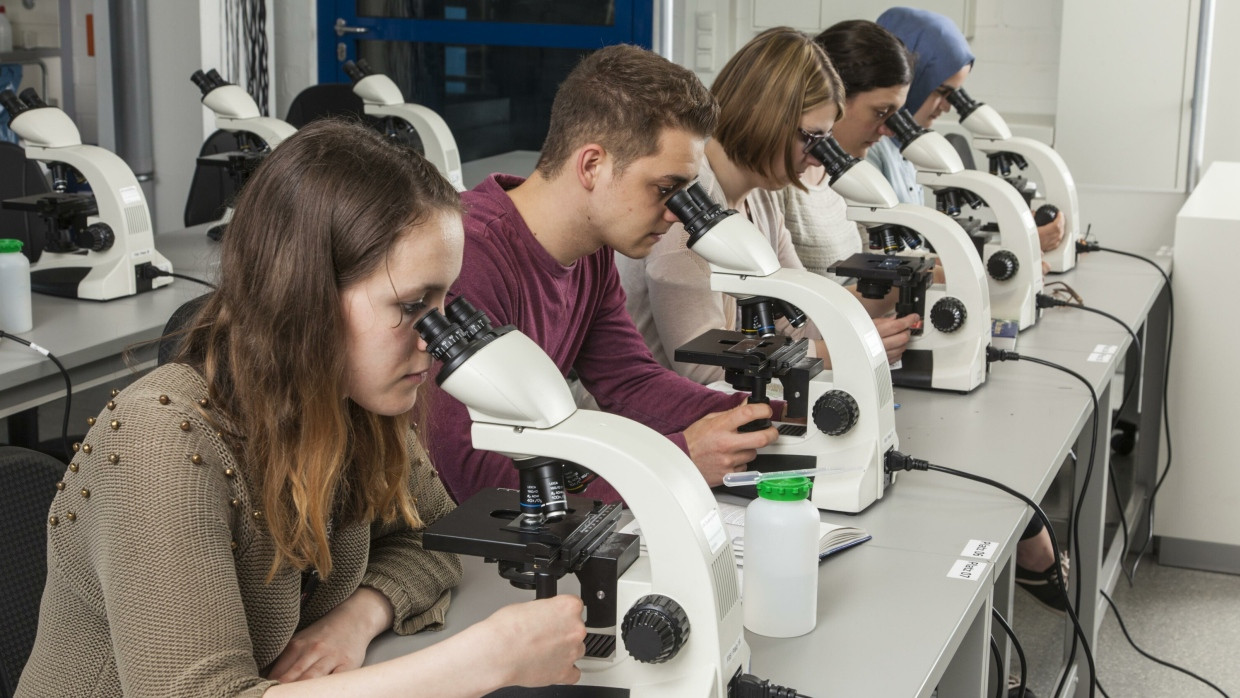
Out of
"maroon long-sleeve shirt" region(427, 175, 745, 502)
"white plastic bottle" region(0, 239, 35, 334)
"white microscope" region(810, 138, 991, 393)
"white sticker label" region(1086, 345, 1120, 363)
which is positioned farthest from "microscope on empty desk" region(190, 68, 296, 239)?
"white sticker label" region(1086, 345, 1120, 363)

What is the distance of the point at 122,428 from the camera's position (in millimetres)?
983

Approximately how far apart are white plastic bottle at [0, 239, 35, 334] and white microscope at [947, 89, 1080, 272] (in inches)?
81.5

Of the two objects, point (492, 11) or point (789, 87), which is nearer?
point (789, 87)

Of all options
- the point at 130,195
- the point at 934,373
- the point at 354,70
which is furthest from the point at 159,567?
the point at 354,70

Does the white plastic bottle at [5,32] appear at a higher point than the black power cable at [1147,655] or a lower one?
higher

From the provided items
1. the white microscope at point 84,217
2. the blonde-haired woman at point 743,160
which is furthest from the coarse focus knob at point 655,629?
the white microscope at point 84,217

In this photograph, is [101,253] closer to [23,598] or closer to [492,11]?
[23,598]

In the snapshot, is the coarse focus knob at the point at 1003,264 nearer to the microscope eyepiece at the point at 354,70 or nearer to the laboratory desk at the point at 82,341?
the laboratory desk at the point at 82,341

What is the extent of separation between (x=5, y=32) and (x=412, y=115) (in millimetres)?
2011

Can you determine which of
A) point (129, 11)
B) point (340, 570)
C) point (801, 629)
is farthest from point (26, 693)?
point (129, 11)

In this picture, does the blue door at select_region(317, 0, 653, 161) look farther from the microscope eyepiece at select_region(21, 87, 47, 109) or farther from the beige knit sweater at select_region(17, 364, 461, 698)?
the beige knit sweater at select_region(17, 364, 461, 698)

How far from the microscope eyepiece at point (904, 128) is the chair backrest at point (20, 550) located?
1.75m

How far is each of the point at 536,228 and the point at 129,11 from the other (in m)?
3.58

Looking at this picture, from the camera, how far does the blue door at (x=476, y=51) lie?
516cm
